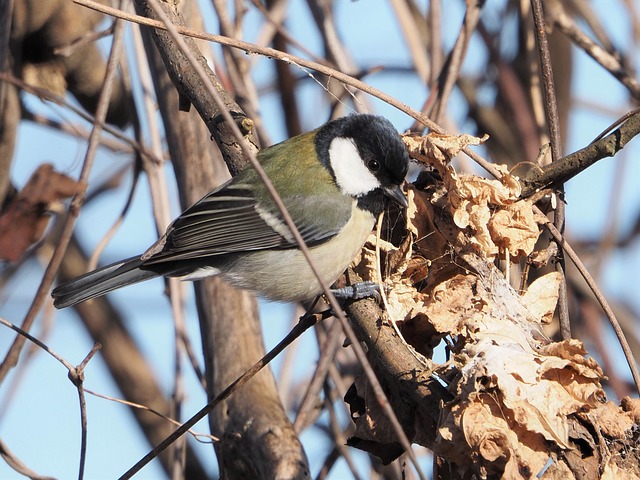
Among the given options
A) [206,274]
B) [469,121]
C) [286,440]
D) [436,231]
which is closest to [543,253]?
[436,231]

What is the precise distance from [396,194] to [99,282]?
0.99m

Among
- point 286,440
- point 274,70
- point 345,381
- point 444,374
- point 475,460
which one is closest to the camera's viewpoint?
point 475,460

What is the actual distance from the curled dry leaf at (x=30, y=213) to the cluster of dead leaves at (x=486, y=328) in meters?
1.14

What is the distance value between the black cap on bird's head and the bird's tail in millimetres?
682

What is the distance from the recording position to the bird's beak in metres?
2.04

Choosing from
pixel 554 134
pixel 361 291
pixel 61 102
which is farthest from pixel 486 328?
pixel 61 102

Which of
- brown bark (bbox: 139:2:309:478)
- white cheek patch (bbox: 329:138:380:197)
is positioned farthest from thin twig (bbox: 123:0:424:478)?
white cheek patch (bbox: 329:138:380:197)

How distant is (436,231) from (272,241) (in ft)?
2.71

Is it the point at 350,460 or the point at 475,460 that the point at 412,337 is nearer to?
the point at 475,460

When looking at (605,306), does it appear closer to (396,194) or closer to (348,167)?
(396,194)

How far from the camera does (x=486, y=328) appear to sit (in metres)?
1.58

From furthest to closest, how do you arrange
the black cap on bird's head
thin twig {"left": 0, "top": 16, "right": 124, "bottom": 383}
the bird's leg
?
the black cap on bird's head
thin twig {"left": 0, "top": 16, "right": 124, "bottom": 383}
the bird's leg

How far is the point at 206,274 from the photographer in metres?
2.47

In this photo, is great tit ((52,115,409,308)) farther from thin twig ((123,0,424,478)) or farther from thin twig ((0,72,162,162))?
thin twig ((123,0,424,478))
